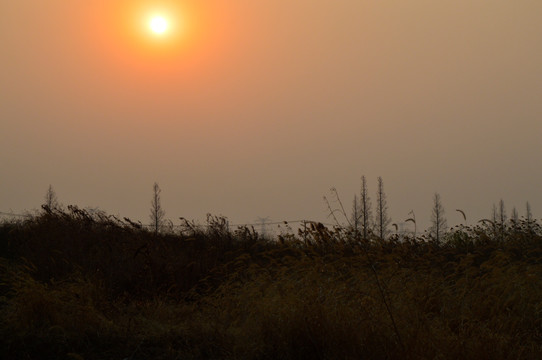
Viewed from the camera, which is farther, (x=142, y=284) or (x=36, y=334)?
(x=142, y=284)

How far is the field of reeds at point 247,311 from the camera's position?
5.73m

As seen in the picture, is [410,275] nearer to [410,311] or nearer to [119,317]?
[410,311]

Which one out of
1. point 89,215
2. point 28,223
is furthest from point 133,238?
point 28,223

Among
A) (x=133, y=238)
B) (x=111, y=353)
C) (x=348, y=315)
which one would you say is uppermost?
(x=133, y=238)

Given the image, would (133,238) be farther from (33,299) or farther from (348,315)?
(348,315)

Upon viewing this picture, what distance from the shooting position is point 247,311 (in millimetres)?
7457

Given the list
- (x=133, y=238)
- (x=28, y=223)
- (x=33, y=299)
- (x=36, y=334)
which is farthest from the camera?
(x=28, y=223)

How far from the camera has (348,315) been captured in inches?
243

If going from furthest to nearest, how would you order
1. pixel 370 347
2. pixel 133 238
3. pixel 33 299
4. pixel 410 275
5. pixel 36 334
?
pixel 133 238
pixel 410 275
pixel 33 299
pixel 36 334
pixel 370 347

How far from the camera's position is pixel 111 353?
20.1ft

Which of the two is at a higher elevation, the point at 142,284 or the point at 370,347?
the point at 142,284

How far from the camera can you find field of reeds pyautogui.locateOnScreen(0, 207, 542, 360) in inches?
225

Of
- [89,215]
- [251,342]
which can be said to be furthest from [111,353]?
[89,215]

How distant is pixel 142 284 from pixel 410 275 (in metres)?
4.41
